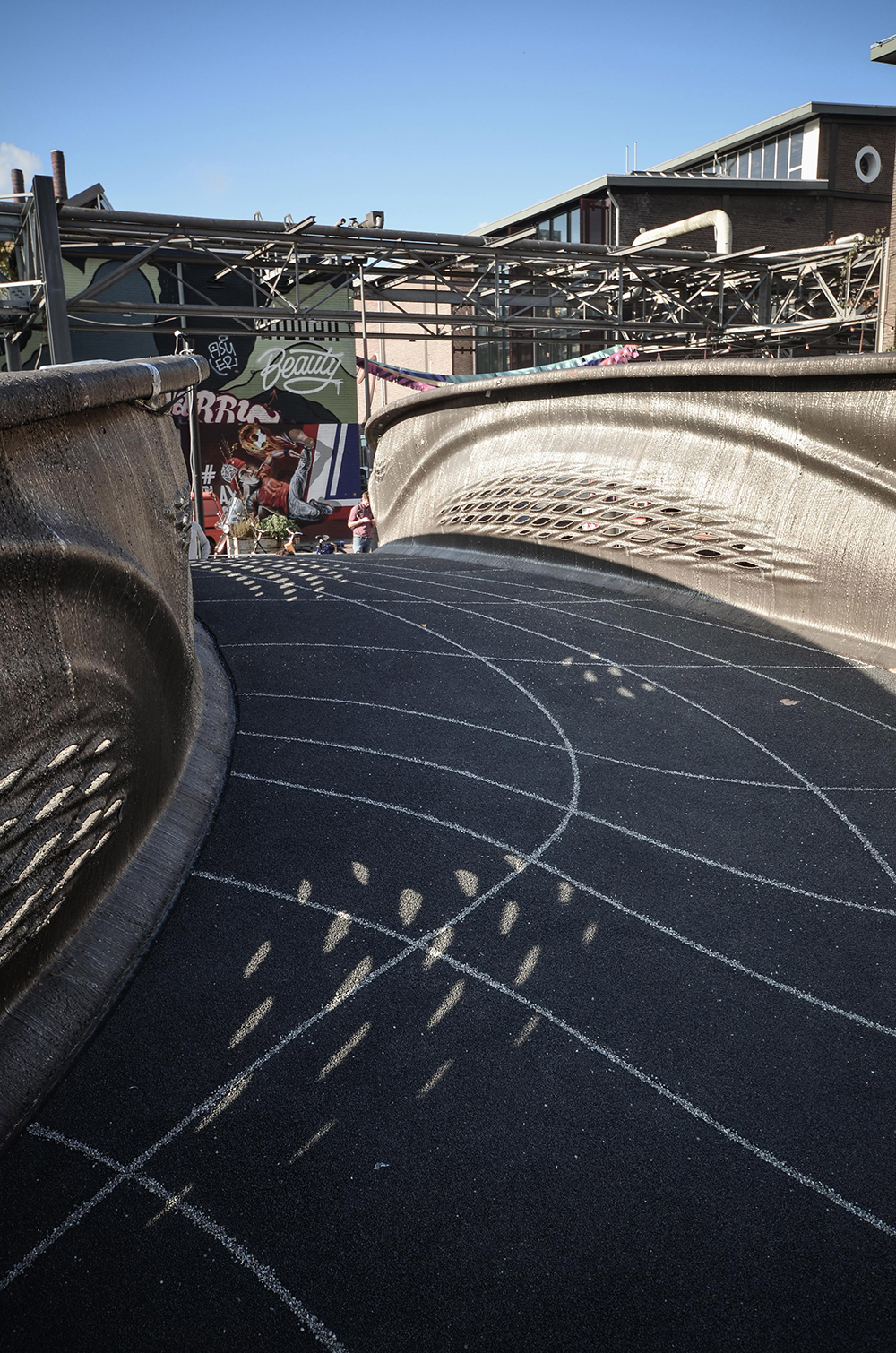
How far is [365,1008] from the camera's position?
9.32 ft

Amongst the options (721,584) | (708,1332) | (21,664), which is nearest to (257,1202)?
(708,1332)

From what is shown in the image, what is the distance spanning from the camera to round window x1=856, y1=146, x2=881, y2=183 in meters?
30.0

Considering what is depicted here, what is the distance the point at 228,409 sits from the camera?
75.8 ft

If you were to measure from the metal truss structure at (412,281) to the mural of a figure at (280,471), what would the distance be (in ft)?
8.62

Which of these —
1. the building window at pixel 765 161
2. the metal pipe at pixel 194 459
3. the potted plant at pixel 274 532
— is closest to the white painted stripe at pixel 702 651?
the metal pipe at pixel 194 459

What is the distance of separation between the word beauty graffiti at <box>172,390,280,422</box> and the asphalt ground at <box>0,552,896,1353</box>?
1958cm

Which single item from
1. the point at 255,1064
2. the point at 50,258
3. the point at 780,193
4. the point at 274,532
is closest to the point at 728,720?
the point at 255,1064

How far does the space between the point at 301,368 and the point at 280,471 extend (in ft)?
8.46

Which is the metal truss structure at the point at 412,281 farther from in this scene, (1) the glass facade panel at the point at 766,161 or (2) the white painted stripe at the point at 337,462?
(1) the glass facade panel at the point at 766,161

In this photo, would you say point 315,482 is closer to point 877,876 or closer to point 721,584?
point 721,584

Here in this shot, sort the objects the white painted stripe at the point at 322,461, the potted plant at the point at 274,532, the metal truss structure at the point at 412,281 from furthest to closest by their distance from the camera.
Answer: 1. the white painted stripe at the point at 322,461
2. the potted plant at the point at 274,532
3. the metal truss structure at the point at 412,281

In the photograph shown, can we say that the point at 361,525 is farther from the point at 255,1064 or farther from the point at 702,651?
the point at 255,1064

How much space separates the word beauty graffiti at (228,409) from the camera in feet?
74.8

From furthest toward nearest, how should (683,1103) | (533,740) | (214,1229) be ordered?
1. (533,740)
2. (683,1103)
3. (214,1229)
